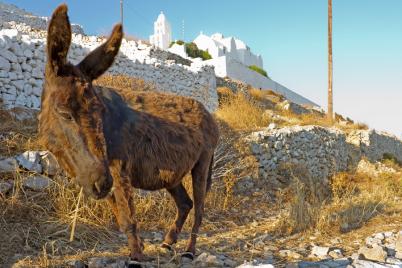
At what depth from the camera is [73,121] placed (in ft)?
8.47

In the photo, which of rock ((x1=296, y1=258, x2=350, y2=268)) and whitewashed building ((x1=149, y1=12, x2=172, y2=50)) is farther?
whitewashed building ((x1=149, y1=12, x2=172, y2=50))

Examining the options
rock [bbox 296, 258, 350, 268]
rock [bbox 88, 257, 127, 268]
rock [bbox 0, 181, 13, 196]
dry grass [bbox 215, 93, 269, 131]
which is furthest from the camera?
dry grass [bbox 215, 93, 269, 131]

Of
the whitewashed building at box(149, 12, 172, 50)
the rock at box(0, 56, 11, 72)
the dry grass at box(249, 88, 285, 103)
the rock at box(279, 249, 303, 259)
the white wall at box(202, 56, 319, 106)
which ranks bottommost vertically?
the rock at box(279, 249, 303, 259)

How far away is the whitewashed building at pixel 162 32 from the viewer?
62.5 m

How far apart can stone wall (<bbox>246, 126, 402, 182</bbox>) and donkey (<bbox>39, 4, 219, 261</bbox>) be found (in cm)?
655

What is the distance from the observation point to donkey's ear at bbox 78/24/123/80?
9.09ft

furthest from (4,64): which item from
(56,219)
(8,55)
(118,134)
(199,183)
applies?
(118,134)

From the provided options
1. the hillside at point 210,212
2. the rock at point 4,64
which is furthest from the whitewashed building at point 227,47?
the rock at point 4,64

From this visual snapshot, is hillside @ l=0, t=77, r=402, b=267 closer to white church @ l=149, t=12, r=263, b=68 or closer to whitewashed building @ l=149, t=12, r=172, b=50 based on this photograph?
white church @ l=149, t=12, r=263, b=68

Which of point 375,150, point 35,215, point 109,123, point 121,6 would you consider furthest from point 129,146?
point 121,6

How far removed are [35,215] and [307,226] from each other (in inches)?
152

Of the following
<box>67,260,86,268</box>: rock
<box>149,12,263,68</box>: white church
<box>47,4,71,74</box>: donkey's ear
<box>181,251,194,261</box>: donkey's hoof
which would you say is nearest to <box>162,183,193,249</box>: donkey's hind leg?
<box>181,251,194,261</box>: donkey's hoof

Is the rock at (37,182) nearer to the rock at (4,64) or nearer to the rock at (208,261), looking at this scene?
the rock at (208,261)

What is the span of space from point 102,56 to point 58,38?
0.38 meters
